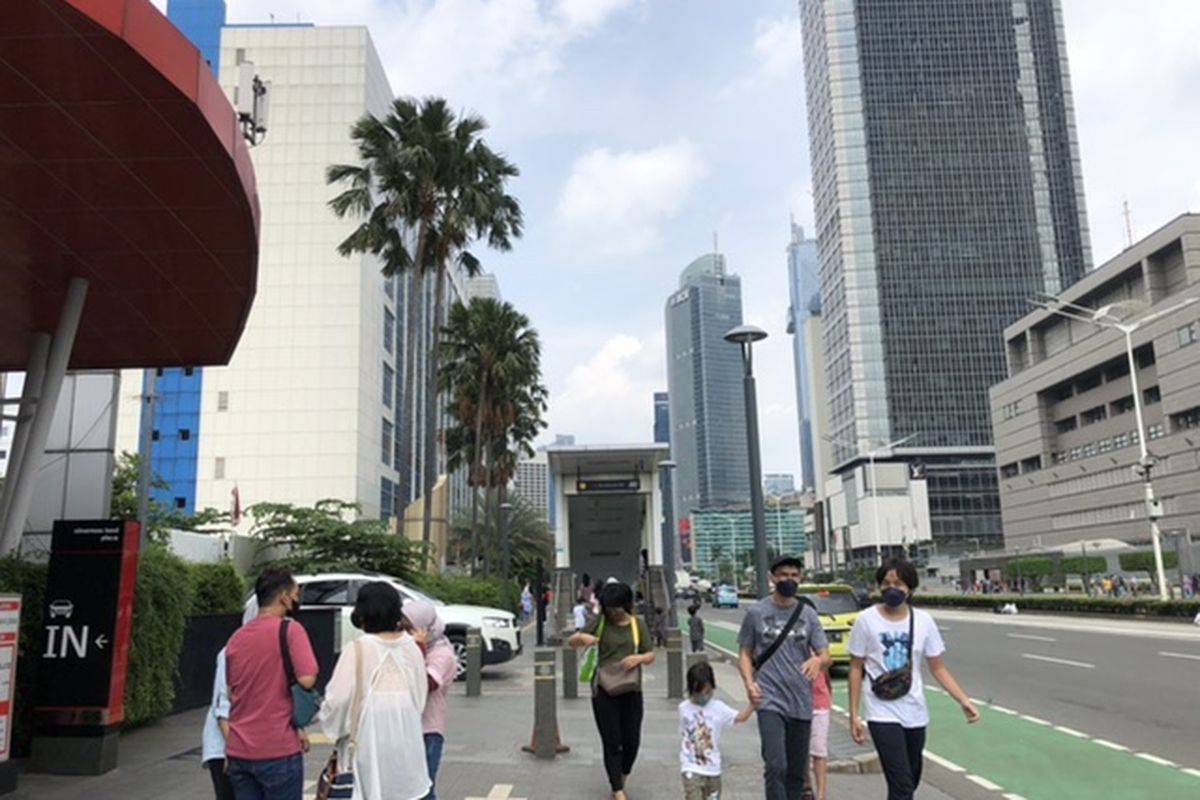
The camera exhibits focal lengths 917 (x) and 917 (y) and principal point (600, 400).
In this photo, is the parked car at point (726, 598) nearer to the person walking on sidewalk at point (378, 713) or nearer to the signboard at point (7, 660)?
the signboard at point (7, 660)

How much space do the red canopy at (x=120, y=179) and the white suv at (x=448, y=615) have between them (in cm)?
475

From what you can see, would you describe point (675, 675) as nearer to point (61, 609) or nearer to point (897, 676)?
point (61, 609)

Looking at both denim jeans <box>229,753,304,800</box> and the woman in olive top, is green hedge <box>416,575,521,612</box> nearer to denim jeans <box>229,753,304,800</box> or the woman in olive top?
the woman in olive top

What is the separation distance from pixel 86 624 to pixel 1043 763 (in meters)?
9.16

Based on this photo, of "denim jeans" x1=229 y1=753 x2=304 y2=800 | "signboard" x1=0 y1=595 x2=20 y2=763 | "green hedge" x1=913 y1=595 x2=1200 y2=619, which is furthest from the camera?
"green hedge" x1=913 y1=595 x2=1200 y2=619

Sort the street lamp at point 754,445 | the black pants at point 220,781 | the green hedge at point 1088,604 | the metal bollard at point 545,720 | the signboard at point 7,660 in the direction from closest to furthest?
the black pants at point 220,781, the signboard at point 7,660, the metal bollard at point 545,720, the street lamp at point 754,445, the green hedge at point 1088,604

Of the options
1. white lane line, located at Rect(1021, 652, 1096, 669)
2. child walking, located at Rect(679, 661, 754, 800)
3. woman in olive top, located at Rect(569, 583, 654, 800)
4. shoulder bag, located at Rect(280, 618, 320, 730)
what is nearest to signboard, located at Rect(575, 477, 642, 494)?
white lane line, located at Rect(1021, 652, 1096, 669)

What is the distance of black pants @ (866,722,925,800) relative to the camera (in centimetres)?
527

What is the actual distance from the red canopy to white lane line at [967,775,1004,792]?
8.25m

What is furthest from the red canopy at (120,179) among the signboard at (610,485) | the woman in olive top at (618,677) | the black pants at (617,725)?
the signboard at (610,485)

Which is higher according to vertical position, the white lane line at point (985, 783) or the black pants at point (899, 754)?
the black pants at point (899, 754)

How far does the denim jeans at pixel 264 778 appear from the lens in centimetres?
439

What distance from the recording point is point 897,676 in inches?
213

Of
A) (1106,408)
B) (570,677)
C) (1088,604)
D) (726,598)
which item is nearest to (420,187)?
(570,677)
